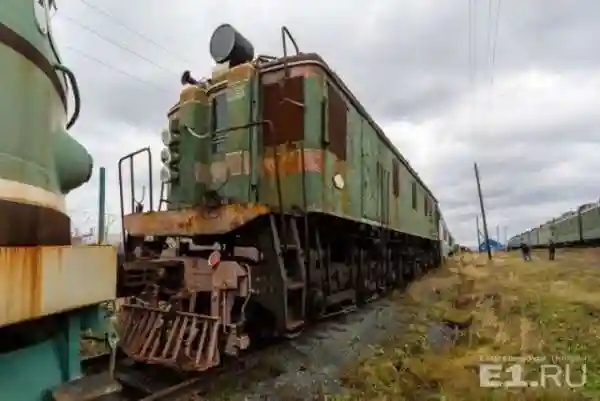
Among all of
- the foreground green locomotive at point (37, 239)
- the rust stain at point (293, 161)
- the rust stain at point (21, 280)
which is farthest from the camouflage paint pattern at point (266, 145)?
the rust stain at point (21, 280)

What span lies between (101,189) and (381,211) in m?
5.04

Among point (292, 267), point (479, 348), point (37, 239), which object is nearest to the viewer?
point (37, 239)

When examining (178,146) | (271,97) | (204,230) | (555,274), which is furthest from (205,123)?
(555,274)

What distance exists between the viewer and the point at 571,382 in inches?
163

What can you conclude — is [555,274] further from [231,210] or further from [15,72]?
[15,72]

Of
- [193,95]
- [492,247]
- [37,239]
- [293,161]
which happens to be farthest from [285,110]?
[492,247]

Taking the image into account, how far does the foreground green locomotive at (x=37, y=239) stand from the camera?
166cm

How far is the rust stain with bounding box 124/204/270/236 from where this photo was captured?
16.8ft

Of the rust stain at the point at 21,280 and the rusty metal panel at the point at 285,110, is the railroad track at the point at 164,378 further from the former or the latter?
the rusty metal panel at the point at 285,110

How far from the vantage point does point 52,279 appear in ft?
5.72

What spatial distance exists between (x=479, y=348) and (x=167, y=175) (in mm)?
4445

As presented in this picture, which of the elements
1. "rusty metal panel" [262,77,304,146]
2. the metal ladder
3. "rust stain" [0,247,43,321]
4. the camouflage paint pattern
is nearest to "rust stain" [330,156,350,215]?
the camouflage paint pattern

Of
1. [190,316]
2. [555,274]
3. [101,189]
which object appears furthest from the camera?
[555,274]

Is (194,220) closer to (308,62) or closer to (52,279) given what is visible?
(308,62)
